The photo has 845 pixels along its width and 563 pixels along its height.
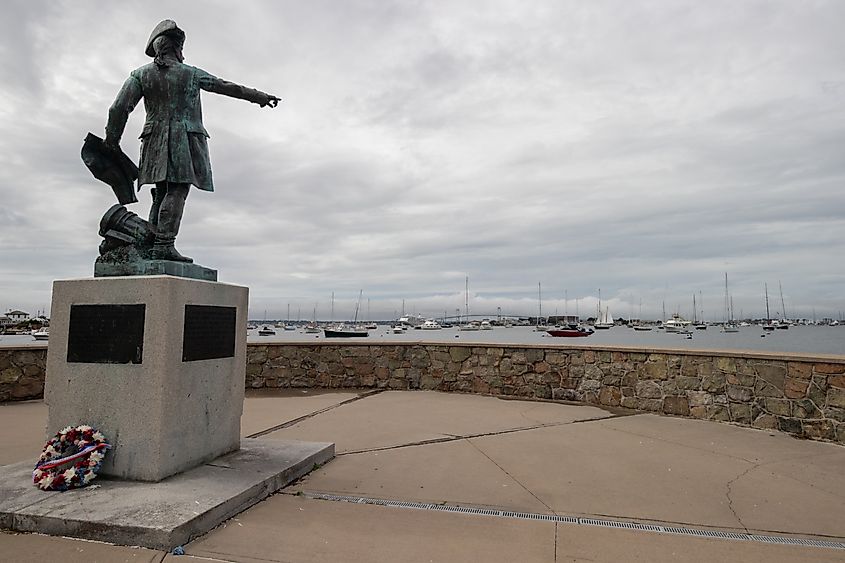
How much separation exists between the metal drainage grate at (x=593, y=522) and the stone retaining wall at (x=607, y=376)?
3481mm

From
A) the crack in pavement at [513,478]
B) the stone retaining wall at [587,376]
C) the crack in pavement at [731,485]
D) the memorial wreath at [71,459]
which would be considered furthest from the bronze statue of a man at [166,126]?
the stone retaining wall at [587,376]

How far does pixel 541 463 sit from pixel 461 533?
73.9 inches

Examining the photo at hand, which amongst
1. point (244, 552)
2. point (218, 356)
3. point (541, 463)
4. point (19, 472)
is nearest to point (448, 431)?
point (541, 463)

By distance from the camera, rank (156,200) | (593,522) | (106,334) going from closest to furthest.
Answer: (593,522)
(106,334)
(156,200)

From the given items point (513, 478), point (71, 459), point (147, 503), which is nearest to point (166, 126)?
point (71, 459)

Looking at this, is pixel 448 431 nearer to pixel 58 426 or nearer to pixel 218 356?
pixel 218 356

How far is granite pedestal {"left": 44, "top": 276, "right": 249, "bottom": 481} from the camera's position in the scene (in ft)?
12.3

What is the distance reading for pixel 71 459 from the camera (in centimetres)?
355

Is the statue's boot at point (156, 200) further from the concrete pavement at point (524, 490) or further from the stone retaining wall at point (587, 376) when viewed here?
the stone retaining wall at point (587, 376)

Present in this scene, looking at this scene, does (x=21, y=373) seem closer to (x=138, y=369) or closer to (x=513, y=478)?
(x=138, y=369)

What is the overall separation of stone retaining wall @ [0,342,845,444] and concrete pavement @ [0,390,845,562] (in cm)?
39

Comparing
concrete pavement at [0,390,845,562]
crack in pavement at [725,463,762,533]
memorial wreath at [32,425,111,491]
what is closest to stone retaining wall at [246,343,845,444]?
concrete pavement at [0,390,845,562]

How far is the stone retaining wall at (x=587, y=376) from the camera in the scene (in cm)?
613

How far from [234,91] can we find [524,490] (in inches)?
168
